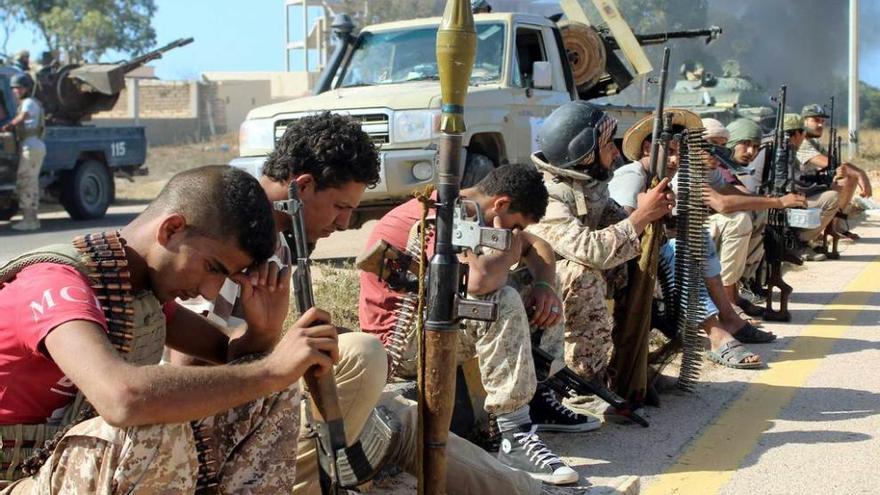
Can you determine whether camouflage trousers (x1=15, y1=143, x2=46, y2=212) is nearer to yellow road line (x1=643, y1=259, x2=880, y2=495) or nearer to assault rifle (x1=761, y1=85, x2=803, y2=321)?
assault rifle (x1=761, y1=85, x2=803, y2=321)

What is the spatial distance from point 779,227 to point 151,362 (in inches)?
251

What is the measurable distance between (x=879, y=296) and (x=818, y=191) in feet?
6.82

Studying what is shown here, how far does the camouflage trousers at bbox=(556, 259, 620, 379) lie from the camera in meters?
5.20

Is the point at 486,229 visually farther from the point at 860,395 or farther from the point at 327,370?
the point at 860,395

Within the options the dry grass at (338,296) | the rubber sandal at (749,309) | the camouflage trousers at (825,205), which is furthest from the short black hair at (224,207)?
the camouflage trousers at (825,205)

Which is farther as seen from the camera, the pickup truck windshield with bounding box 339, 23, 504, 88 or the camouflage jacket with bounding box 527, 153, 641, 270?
the pickup truck windshield with bounding box 339, 23, 504, 88

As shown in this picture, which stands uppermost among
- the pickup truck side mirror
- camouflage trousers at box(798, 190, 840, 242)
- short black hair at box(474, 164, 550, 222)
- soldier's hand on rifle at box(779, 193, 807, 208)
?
the pickup truck side mirror

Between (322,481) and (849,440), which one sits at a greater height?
(322,481)

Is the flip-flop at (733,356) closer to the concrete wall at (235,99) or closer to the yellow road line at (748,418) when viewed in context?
the yellow road line at (748,418)

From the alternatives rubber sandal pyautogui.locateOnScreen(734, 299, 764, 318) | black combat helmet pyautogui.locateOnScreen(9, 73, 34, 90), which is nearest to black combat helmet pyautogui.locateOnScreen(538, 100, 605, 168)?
rubber sandal pyautogui.locateOnScreen(734, 299, 764, 318)

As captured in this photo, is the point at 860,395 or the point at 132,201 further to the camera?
the point at 132,201

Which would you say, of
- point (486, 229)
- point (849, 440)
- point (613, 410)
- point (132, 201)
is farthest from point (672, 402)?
point (132, 201)

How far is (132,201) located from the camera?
21.7m

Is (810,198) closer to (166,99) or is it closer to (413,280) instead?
(413,280)
